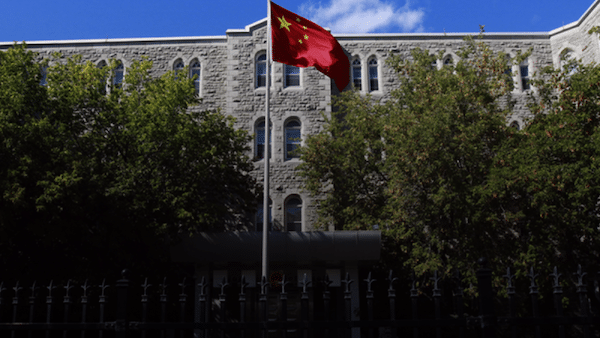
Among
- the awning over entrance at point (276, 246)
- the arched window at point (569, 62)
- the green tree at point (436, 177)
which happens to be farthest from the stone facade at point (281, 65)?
the awning over entrance at point (276, 246)

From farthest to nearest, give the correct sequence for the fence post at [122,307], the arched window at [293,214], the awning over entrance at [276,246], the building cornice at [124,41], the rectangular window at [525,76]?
the building cornice at [124,41], the rectangular window at [525,76], the arched window at [293,214], the awning over entrance at [276,246], the fence post at [122,307]

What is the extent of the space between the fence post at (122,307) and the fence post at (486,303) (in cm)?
365

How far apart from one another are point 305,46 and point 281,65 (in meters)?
11.0

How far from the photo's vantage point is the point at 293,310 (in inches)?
720

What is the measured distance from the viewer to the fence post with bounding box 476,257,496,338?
4.91 meters

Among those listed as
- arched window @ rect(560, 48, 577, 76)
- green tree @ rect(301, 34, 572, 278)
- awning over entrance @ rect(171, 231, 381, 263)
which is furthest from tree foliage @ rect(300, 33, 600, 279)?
awning over entrance @ rect(171, 231, 381, 263)

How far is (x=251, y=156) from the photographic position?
22.7 metres

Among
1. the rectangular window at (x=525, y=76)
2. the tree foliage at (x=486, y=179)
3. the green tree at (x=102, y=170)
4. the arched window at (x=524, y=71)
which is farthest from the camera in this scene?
the arched window at (x=524, y=71)

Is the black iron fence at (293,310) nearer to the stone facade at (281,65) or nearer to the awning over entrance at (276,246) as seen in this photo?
the awning over entrance at (276,246)

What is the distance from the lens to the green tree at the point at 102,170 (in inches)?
517

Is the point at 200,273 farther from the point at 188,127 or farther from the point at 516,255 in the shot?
the point at 516,255

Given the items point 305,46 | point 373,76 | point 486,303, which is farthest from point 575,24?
point 486,303

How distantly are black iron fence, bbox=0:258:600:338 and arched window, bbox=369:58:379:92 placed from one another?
10.3m

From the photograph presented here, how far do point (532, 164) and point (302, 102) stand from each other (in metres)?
11.5
